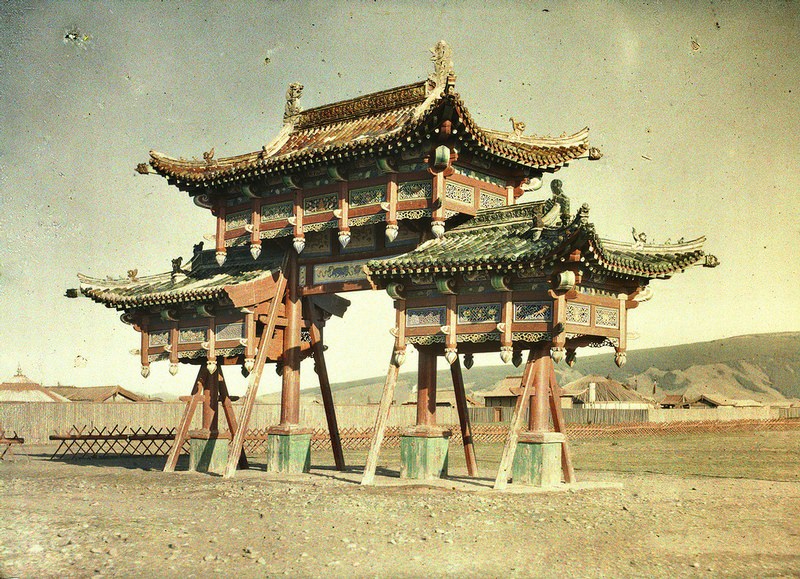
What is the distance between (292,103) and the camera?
2498cm

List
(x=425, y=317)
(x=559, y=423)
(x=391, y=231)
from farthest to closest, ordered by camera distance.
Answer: (x=391, y=231) < (x=425, y=317) < (x=559, y=423)

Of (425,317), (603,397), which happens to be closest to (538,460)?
(425,317)

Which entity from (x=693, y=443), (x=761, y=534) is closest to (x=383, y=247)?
(x=761, y=534)

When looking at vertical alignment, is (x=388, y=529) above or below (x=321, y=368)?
below

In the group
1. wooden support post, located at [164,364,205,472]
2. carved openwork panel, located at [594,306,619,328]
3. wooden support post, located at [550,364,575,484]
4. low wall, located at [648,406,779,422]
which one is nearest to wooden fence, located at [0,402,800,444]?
wooden support post, located at [164,364,205,472]

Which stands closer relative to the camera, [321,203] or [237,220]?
[321,203]

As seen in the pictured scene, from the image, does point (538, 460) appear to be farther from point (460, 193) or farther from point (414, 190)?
point (414, 190)

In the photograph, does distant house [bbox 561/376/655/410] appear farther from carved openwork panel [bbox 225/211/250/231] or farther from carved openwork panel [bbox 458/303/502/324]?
carved openwork panel [bbox 458/303/502/324]

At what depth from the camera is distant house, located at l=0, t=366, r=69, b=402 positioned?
174ft

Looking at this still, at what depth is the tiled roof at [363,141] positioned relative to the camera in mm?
19266

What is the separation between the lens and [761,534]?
45.1ft

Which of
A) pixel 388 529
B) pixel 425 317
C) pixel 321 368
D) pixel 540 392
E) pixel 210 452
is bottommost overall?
pixel 388 529

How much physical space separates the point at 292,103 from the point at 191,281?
5.81 m

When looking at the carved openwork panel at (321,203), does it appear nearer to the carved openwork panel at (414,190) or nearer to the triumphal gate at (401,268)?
the triumphal gate at (401,268)
